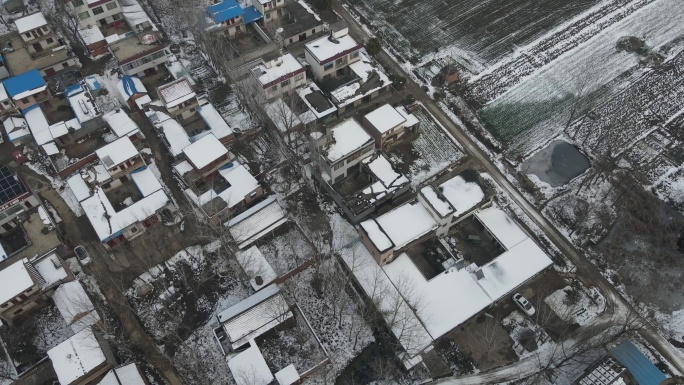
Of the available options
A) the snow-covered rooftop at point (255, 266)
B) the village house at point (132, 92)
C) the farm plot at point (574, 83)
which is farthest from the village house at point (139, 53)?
the farm plot at point (574, 83)

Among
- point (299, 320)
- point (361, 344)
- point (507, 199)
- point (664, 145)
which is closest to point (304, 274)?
point (299, 320)

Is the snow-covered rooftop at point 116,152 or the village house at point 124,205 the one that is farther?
the snow-covered rooftop at point 116,152

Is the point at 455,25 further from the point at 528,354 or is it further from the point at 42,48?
the point at 42,48

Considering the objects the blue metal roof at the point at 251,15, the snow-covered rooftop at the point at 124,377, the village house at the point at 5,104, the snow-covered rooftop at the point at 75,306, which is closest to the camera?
the snow-covered rooftop at the point at 124,377

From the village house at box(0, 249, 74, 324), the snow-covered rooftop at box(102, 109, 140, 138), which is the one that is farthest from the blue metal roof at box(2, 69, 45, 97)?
the village house at box(0, 249, 74, 324)

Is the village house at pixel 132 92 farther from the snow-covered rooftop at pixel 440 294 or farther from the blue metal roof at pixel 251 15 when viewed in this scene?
the snow-covered rooftop at pixel 440 294

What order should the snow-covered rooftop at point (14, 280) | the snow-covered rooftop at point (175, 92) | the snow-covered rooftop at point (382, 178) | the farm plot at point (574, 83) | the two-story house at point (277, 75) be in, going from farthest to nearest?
the farm plot at point (574, 83) → the two-story house at point (277, 75) → the snow-covered rooftop at point (175, 92) → the snow-covered rooftop at point (382, 178) → the snow-covered rooftop at point (14, 280)

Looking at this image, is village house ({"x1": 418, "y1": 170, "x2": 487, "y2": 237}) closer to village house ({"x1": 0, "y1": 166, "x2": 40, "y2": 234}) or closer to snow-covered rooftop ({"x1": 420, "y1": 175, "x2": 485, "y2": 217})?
snow-covered rooftop ({"x1": 420, "y1": 175, "x2": 485, "y2": 217})
